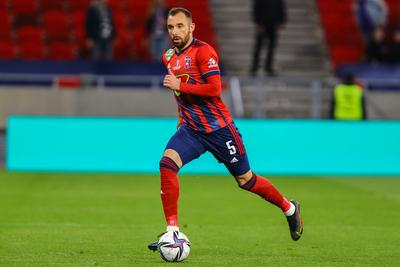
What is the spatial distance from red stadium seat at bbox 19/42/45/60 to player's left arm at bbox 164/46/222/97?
14065 mm

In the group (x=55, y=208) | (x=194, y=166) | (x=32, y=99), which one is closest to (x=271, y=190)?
(x=55, y=208)

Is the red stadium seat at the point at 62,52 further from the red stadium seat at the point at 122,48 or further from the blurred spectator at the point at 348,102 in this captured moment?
the blurred spectator at the point at 348,102

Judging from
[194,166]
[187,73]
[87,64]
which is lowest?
[194,166]

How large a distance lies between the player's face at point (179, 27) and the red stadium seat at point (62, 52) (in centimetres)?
1389

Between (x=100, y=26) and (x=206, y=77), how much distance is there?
40.5 feet

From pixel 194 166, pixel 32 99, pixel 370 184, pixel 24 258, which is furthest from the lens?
pixel 32 99

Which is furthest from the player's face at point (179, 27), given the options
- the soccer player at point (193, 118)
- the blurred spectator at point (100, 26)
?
the blurred spectator at point (100, 26)

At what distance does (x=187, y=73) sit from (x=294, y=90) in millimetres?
13025

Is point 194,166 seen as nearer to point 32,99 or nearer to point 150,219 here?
point 32,99

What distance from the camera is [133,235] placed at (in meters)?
9.98

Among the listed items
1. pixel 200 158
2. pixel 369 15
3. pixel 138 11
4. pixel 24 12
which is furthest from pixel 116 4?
pixel 200 158

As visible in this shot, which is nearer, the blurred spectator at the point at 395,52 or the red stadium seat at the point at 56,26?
the blurred spectator at the point at 395,52

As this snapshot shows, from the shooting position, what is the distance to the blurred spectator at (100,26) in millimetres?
20672

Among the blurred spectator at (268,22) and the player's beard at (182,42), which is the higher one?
the player's beard at (182,42)
